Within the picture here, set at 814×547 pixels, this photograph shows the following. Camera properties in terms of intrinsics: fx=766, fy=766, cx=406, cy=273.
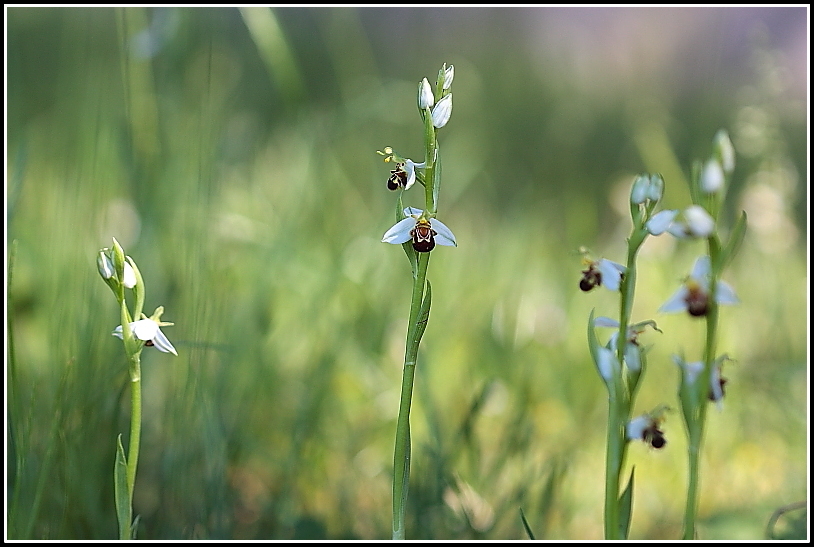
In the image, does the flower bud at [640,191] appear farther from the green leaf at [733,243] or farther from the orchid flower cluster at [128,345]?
the orchid flower cluster at [128,345]

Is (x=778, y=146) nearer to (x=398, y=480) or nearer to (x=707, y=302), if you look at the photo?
(x=707, y=302)

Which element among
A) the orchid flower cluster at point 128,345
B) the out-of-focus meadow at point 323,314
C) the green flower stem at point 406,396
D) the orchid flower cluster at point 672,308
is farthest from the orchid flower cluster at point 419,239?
the out-of-focus meadow at point 323,314

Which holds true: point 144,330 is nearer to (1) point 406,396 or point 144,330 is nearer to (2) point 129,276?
(2) point 129,276

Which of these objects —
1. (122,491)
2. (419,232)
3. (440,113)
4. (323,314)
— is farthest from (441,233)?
(323,314)

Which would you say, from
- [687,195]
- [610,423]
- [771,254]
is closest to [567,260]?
[687,195]

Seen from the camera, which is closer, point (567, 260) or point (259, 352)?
point (259, 352)

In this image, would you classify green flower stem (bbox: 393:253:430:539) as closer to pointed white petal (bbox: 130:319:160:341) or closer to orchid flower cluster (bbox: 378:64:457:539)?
orchid flower cluster (bbox: 378:64:457:539)
